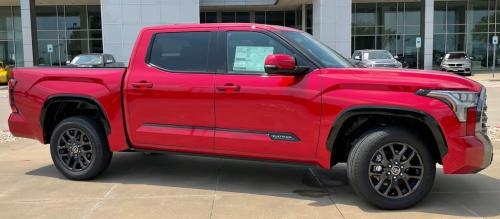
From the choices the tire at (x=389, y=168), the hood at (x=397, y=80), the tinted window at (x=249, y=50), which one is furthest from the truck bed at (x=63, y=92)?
the tire at (x=389, y=168)

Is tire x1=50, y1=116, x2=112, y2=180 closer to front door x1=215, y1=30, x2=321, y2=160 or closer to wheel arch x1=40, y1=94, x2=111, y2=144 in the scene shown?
wheel arch x1=40, y1=94, x2=111, y2=144

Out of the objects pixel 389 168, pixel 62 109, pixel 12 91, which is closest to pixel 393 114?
pixel 389 168

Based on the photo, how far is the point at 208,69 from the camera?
5.71 meters

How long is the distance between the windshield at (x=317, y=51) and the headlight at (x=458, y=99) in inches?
42.3

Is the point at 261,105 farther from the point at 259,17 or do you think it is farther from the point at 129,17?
the point at 259,17

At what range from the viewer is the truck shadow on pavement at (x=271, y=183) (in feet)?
17.4

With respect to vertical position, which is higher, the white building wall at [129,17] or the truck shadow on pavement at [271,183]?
the white building wall at [129,17]

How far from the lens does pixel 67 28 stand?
39.4 metres

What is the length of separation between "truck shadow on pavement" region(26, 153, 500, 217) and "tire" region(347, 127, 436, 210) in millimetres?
139

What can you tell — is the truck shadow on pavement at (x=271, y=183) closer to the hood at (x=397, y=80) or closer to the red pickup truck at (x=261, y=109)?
the red pickup truck at (x=261, y=109)

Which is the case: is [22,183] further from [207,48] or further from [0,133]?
[0,133]

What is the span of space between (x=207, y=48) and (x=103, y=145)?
172 centimetres

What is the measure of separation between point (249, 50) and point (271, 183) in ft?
5.21

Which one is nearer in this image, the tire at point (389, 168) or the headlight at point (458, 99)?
the headlight at point (458, 99)
